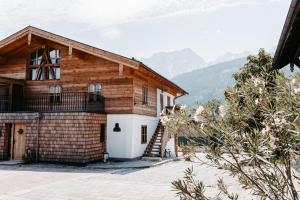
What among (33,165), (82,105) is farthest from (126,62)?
(33,165)

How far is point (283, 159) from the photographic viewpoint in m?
3.09

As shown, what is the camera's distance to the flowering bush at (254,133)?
9.66 feet

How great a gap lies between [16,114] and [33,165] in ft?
11.7

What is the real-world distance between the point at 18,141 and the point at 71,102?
3.92m

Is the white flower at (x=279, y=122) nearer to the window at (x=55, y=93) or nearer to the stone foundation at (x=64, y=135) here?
the stone foundation at (x=64, y=135)

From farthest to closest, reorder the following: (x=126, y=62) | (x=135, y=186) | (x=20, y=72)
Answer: (x=20, y=72) < (x=126, y=62) < (x=135, y=186)

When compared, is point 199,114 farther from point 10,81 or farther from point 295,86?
point 10,81

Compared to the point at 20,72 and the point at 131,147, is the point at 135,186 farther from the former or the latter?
the point at 20,72

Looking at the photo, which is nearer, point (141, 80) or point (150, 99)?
point (141, 80)

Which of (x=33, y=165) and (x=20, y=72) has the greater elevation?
(x=20, y=72)

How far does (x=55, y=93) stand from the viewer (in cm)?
2086

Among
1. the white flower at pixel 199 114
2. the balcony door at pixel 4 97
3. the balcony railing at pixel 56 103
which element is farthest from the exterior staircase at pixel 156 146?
the white flower at pixel 199 114

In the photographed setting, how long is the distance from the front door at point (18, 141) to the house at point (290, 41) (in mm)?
15563

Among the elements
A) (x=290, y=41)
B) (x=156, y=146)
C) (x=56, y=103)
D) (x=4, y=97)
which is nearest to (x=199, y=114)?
(x=290, y=41)
